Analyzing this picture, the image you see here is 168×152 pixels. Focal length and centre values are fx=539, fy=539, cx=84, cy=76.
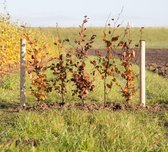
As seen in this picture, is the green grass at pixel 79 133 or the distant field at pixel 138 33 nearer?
the green grass at pixel 79 133

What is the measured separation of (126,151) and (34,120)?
235 cm

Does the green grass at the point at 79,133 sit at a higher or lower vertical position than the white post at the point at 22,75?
lower

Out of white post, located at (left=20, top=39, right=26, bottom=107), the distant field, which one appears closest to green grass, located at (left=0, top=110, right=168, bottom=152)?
white post, located at (left=20, top=39, right=26, bottom=107)

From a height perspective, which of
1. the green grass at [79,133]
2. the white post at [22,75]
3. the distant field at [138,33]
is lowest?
the green grass at [79,133]

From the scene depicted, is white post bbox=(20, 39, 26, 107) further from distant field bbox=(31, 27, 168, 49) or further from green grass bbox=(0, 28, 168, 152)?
distant field bbox=(31, 27, 168, 49)

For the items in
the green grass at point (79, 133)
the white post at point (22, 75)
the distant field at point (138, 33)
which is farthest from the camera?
the distant field at point (138, 33)

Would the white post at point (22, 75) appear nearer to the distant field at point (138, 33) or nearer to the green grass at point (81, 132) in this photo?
the green grass at point (81, 132)

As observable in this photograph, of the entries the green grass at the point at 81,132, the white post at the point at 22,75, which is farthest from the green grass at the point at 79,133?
the white post at the point at 22,75

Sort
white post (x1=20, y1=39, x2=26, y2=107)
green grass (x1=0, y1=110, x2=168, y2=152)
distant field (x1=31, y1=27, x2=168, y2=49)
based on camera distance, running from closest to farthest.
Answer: green grass (x1=0, y1=110, x2=168, y2=152) < white post (x1=20, y1=39, x2=26, y2=107) < distant field (x1=31, y1=27, x2=168, y2=49)

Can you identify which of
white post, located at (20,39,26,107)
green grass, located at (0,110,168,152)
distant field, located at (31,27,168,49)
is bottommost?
green grass, located at (0,110,168,152)

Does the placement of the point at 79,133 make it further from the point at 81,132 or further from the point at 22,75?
the point at 22,75

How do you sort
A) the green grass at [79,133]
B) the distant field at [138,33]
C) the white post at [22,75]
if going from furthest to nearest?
1. the distant field at [138,33]
2. the white post at [22,75]
3. the green grass at [79,133]

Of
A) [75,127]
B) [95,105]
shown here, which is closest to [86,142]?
[75,127]

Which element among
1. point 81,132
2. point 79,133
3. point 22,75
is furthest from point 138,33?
point 79,133
